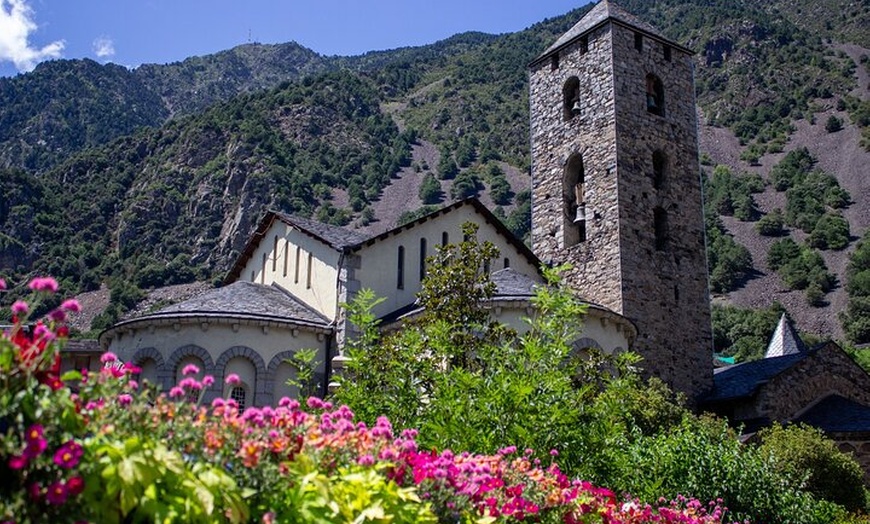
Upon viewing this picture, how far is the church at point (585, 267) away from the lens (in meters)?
19.2

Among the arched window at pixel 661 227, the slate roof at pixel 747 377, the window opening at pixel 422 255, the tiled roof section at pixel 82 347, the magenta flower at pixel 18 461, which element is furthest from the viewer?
the tiled roof section at pixel 82 347

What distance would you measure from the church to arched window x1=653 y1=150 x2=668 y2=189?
0.06 meters

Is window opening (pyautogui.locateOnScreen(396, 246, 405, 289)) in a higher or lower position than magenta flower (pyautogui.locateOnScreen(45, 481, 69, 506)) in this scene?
higher

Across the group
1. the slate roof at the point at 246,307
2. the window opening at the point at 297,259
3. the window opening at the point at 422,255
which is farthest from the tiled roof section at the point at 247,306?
the window opening at the point at 422,255

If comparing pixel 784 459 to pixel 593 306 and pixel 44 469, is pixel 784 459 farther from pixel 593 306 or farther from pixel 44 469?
pixel 44 469

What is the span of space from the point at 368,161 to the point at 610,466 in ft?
330

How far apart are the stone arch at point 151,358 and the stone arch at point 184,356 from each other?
10cm

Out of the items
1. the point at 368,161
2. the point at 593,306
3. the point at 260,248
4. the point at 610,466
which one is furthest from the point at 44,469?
the point at 368,161

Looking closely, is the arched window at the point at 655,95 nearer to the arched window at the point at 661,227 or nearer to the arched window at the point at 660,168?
the arched window at the point at 660,168

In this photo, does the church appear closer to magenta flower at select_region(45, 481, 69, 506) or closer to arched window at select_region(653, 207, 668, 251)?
arched window at select_region(653, 207, 668, 251)

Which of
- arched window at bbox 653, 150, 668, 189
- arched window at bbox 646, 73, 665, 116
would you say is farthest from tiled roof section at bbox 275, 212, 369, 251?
arched window at bbox 646, 73, 665, 116

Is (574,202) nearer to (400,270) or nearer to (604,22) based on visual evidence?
(604,22)

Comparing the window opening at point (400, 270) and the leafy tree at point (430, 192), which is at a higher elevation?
the leafy tree at point (430, 192)

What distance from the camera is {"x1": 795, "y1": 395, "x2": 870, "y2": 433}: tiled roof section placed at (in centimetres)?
2397
